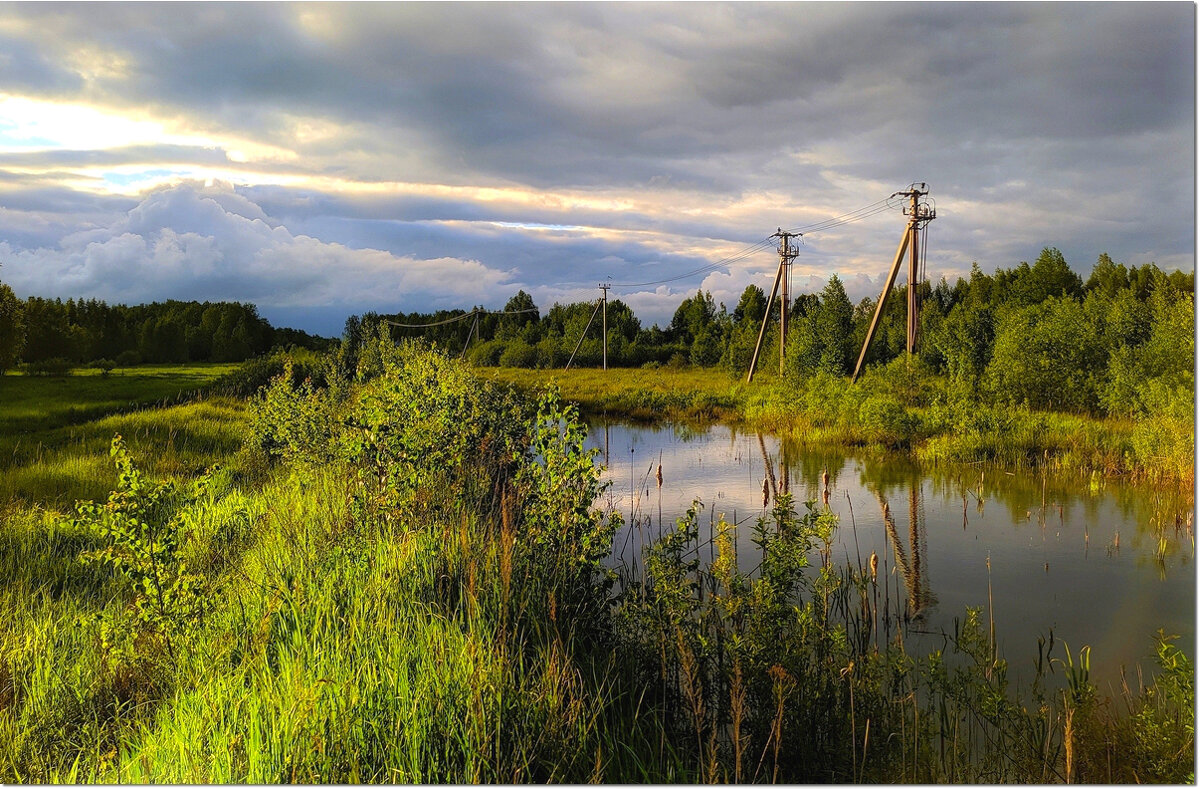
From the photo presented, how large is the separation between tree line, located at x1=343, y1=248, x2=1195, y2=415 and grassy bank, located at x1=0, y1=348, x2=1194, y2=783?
1542 cm

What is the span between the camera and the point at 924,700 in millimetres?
5465

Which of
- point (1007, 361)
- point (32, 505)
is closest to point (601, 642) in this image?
point (32, 505)

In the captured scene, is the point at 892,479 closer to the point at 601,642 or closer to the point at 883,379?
the point at 883,379

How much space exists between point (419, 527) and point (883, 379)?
20640 millimetres

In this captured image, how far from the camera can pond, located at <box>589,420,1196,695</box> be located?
24.2ft

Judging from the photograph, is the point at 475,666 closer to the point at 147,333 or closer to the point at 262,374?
the point at 262,374

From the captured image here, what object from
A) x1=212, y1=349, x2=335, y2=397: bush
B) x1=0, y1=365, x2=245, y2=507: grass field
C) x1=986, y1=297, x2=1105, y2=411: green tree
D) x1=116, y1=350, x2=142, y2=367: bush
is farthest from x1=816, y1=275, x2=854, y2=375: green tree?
x1=116, y1=350, x2=142, y2=367: bush

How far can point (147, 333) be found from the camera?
2685 inches

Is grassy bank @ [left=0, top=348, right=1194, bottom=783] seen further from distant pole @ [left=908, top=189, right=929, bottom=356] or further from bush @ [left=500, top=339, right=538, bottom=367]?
bush @ [left=500, top=339, right=538, bottom=367]

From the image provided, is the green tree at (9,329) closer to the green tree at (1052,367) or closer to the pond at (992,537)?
the pond at (992,537)

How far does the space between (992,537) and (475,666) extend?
9694mm

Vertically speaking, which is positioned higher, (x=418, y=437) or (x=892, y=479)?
(x=418, y=437)

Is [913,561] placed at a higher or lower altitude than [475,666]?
lower

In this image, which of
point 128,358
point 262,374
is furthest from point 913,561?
point 128,358
